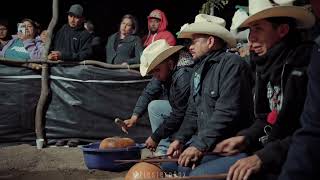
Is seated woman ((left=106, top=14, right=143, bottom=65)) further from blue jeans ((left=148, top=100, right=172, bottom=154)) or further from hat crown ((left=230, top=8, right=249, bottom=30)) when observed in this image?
hat crown ((left=230, top=8, right=249, bottom=30))

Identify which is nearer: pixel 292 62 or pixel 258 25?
pixel 292 62

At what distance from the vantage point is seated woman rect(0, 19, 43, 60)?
29.9ft

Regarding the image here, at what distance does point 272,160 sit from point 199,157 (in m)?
1.16

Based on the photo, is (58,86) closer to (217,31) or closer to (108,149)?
(108,149)

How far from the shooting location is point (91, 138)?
8.51 metres

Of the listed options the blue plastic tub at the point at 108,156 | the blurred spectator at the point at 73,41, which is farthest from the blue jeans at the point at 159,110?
the blurred spectator at the point at 73,41

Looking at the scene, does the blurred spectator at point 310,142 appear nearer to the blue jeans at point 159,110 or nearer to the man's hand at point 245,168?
the man's hand at point 245,168

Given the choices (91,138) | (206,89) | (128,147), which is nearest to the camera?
Result: (206,89)

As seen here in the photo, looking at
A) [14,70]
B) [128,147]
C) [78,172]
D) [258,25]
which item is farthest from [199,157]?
[14,70]

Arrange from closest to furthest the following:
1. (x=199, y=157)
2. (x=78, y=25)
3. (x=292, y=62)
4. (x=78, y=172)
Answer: (x=292, y=62), (x=199, y=157), (x=78, y=172), (x=78, y=25)

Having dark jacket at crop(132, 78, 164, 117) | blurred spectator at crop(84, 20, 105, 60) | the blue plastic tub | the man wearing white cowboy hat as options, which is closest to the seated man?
dark jacket at crop(132, 78, 164, 117)

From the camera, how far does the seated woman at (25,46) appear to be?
9.10 m

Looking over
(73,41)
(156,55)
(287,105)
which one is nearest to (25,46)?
(73,41)

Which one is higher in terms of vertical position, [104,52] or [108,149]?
[104,52]
